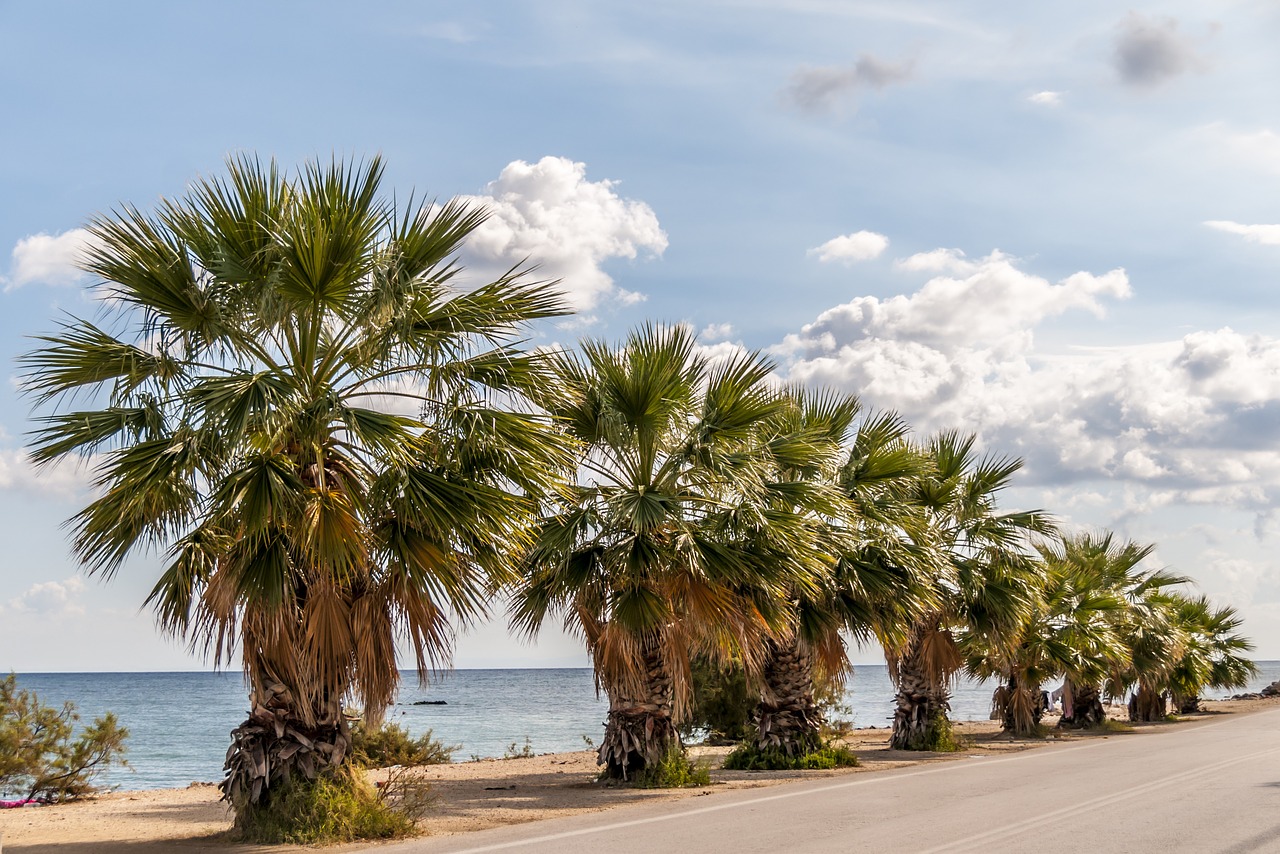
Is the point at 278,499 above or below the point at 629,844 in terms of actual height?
above

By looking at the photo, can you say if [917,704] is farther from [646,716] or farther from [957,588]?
[646,716]

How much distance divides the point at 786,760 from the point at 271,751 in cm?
1047

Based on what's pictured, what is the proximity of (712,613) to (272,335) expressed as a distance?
6812 millimetres

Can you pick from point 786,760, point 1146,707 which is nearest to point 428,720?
point 1146,707

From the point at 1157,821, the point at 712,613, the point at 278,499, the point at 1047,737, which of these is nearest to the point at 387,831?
the point at 278,499

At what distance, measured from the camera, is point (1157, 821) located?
10734 millimetres

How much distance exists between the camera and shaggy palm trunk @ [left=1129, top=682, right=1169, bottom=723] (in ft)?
140

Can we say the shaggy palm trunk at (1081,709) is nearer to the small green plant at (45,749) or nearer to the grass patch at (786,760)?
the grass patch at (786,760)

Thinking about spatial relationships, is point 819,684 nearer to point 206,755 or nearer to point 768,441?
point 768,441

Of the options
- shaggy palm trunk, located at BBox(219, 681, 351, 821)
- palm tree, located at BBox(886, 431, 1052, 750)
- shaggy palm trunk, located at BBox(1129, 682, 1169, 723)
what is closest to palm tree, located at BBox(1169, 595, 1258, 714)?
shaggy palm trunk, located at BBox(1129, 682, 1169, 723)

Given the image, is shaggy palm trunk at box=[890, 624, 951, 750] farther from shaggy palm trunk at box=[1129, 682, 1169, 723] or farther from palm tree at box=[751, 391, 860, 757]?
shaggy palm trunk at box=[1129, 682, 1169, 723]

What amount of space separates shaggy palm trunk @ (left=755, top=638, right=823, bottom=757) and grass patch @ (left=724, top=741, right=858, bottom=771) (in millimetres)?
110

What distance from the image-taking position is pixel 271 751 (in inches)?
404

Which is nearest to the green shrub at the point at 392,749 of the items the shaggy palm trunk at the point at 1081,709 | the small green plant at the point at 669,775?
the small green plant at the point at 669,775
